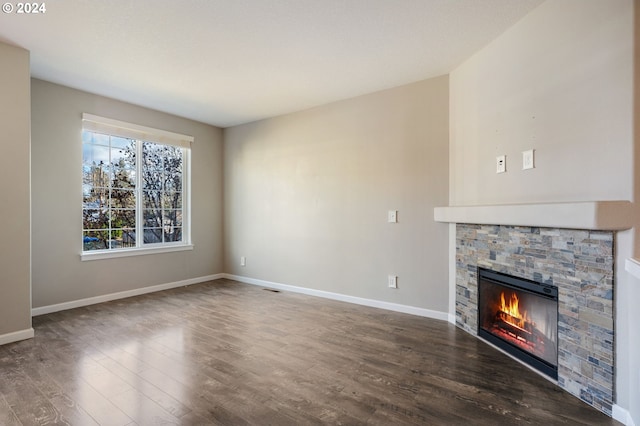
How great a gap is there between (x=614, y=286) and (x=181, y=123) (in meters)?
5.26

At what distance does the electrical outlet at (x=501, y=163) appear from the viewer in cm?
259

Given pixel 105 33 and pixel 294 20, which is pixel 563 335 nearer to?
pixel 294 20

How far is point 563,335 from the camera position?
2039 millimetres

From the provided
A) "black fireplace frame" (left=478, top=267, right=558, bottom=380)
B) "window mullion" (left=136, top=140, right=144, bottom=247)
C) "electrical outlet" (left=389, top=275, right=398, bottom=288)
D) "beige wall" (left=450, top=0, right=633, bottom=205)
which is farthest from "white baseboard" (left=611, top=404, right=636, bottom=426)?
"window mullion" (left=136, top=140, right=144, bottom=247)

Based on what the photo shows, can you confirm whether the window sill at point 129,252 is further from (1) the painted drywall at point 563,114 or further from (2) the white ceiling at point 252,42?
(1) the painted drywall at point 563,114

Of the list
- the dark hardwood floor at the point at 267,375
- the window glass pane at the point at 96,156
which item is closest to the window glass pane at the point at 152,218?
the window glass pane at the point at 96,156

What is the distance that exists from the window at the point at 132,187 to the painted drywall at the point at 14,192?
41.2 inches

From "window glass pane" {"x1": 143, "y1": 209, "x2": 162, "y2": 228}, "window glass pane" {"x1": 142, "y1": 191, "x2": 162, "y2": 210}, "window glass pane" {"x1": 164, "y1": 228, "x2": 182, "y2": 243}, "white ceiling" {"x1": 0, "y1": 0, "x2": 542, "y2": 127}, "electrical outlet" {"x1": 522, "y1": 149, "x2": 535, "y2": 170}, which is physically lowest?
"window glass pane" {"x1": 164, "y1": 228, "x2": 182, "y2": 243}

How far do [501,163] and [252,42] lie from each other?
2331mm

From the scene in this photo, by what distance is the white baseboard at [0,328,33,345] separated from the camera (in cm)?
274

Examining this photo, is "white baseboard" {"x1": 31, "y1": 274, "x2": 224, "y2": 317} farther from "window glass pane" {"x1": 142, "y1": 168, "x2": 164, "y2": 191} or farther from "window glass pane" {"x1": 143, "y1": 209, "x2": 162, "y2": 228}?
"window glass pane" {"x1": 142, "y1": 168, "x2": 164, "y2": 191}

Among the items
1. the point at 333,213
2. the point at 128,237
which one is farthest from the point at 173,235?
the point at 333,213

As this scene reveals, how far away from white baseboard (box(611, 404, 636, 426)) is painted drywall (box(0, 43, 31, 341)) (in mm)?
4434

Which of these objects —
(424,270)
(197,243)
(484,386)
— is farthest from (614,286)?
(197,243)
